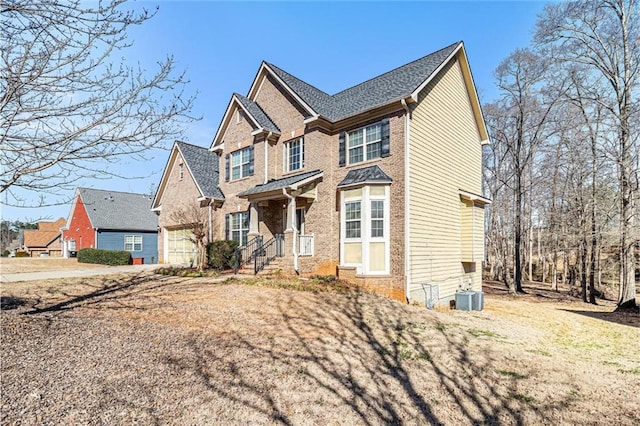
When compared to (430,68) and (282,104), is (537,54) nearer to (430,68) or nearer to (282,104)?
(430,68)

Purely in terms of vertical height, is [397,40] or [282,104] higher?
[397,40]

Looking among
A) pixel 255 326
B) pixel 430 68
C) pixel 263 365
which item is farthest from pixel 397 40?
pixel 263 365

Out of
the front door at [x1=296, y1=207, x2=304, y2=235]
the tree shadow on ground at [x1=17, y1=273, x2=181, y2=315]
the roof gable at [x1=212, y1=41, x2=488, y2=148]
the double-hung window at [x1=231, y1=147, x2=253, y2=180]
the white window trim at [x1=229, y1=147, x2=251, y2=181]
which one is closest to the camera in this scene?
the tree shadow on ground at [x1=17, y1=273, x2=181, y2=315]

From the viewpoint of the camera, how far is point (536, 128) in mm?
21562

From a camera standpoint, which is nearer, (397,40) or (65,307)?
(65,307)

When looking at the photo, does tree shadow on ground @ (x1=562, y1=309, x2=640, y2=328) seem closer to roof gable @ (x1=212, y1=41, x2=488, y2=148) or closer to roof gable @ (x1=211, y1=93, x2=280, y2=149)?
roof gable @ (x1=212, y1=41, x2=488, y2=148)

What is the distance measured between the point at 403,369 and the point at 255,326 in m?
3.23

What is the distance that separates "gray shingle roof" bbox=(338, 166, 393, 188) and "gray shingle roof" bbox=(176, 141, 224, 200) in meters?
8.94

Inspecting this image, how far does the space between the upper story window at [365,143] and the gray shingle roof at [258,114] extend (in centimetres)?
407

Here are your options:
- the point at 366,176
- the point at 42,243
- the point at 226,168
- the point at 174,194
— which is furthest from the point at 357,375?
the point at 42,243

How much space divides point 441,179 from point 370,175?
11.8ft

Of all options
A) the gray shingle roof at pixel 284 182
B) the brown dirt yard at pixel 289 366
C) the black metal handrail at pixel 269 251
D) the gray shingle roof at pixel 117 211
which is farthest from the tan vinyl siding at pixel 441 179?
the gray shingle roof at pixel 117 211

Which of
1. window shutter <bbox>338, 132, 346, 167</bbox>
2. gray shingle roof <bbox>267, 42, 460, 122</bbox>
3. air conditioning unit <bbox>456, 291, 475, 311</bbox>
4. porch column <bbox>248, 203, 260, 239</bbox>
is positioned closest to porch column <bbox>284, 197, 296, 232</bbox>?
window shutter <bbox>338, 132, 346, 167</bbox>

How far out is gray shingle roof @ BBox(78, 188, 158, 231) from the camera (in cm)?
3094
